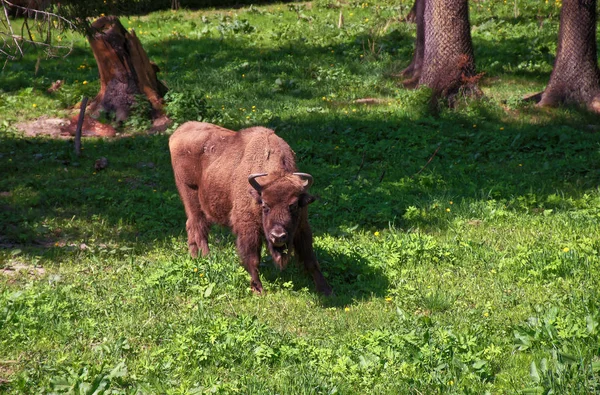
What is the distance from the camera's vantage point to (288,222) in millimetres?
7293

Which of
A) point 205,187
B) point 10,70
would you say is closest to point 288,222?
point 205,187

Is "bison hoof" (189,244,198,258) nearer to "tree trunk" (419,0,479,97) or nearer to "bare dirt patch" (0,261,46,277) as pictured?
"bare dirt patch" (0,261,46,277)

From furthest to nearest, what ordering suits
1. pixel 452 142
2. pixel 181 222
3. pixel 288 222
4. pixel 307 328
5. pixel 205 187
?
1. pixel 452 142
2. pixel 181 222
3. pixel 205 187
4. pixel 288 222
5. pixel 307 328

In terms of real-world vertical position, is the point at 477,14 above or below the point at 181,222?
above

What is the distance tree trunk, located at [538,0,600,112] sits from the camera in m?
14.6

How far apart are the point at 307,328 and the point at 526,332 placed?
79.6 inches

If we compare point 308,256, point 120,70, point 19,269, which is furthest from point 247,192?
point 120,70

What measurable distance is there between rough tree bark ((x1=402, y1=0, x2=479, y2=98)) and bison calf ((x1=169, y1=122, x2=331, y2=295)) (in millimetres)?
7530

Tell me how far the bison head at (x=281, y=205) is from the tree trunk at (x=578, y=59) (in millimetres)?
9055

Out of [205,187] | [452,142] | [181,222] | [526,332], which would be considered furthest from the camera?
[452,142]

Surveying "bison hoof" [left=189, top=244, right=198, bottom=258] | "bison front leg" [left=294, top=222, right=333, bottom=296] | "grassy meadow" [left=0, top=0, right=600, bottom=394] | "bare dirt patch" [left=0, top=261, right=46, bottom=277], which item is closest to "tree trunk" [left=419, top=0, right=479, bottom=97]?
"grassy meadow" [left=0, top=0, right=600, bottom=394]

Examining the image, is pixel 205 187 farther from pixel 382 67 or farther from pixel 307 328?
Answer: pixel 382 67

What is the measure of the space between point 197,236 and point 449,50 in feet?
27.9

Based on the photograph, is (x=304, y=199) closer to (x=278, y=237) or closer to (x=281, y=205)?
(x=281, y=205)
